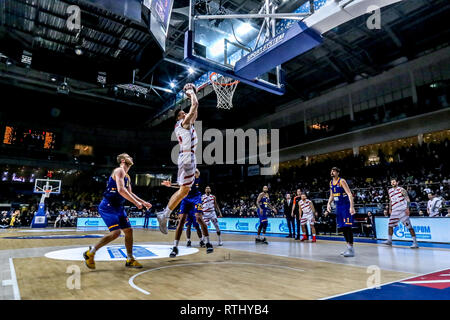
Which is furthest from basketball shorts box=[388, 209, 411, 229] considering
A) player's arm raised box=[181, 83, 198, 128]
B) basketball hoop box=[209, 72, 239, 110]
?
player's arm raised box=[181, 83, 198, 128]

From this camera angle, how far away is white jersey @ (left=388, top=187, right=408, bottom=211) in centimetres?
789

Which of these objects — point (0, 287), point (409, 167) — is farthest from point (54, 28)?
point (409, 167)

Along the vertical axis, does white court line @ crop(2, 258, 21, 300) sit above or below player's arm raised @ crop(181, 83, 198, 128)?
below

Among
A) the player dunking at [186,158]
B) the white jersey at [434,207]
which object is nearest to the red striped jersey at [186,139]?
the player dunking at [186,158]

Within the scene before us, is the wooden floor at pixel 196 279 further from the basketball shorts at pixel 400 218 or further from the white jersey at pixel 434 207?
the white jersey at pixel 434 207

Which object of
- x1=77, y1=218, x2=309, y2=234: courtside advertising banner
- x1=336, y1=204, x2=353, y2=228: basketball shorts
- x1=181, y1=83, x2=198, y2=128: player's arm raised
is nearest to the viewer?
x1=181, y1=83, x2=198, y2=128: player's arm raised

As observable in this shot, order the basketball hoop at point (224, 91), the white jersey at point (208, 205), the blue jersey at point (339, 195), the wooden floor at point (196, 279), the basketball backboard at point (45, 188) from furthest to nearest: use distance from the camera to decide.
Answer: the basketball backboard at point (45, 188) < the basketball hoop at point (224, 91) < the white jersey at point (208, 205) < the blue jersey at point (339, 195) < the wooden floor at point (196, 279)

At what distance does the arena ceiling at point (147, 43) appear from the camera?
46.2 feet

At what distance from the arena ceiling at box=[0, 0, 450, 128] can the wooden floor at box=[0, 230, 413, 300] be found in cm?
1027

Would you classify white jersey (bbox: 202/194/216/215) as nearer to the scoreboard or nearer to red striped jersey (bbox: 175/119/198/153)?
red striped jersey (bbox: 175/119/198/153)

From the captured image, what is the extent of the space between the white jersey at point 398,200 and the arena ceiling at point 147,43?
903 centimetres

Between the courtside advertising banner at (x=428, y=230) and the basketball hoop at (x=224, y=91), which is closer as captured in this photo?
the courtside advertising banner at (x=428, y=230)

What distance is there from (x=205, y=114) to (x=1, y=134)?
20231 millimetres

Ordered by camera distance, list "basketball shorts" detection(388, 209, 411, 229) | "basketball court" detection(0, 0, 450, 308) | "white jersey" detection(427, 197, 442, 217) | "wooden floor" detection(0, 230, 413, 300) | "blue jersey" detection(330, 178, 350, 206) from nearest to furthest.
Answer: "wooden floor" detection(0, 230, 413, 300), "basketball court" detection(0, 0, 450, 308), "blue jersey" detection(330, 178, 350, 206), "basketball shorts" detection(388, 209, 411, 229), "white jersey" detection(427, 197, 442, 217)
